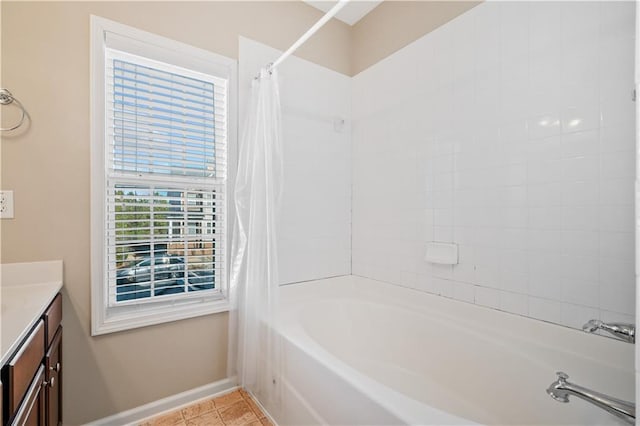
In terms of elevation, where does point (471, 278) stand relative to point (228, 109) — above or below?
below

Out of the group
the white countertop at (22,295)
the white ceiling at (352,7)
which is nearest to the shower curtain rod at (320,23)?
the white ceiling at (352,7)

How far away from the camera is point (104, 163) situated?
1.64m

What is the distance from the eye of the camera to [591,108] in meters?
1.34

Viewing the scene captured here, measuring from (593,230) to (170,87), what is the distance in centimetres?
229

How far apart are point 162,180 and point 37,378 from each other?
1.08 metres

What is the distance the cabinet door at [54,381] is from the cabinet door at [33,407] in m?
0.09

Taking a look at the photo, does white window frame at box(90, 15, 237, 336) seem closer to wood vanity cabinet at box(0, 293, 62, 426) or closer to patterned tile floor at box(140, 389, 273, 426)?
wood vanity cabinet at box(0, 293, 62, 426)

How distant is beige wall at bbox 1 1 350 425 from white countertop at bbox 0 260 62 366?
5 centimetres

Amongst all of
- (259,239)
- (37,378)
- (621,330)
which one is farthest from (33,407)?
(621,330)

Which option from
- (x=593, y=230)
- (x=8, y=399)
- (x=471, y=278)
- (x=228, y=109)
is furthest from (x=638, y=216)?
(x=228, y=109)

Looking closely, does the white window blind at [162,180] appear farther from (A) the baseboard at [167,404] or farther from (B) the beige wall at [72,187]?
(A) the baseboard at [167,404]

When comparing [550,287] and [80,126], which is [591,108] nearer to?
[550,287]

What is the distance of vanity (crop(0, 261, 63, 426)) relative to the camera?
0.82 m

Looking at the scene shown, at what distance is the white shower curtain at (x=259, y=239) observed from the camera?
1.78m
